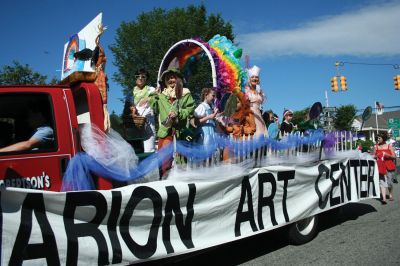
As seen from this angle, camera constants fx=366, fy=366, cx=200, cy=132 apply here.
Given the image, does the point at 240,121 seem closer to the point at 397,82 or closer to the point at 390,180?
the point at 390,180

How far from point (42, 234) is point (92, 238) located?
38cm

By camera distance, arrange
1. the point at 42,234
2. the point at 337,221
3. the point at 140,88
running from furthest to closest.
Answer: the point at 337,221
the point at 140,88
the point at 42,234

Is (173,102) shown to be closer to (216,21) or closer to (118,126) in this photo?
(118,126)

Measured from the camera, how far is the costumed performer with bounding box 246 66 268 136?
6.28m

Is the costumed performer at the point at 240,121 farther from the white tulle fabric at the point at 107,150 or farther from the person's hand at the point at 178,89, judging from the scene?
the white tulle fabric at the point at 107,150

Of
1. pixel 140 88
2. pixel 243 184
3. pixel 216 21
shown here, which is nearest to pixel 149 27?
pixel 216 21

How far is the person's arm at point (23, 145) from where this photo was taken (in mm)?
2943

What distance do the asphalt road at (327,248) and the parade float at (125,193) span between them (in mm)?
322

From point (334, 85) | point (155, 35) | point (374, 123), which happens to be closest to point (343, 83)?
point (334, 85)

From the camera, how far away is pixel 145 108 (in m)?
5.46

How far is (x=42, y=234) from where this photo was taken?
101 inches

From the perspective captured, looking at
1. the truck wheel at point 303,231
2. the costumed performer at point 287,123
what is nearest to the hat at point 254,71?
the costumed performer at point 287,123

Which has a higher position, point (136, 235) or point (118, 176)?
point (118, 176)

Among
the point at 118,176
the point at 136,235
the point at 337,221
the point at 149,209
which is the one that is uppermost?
the point at 118,176
